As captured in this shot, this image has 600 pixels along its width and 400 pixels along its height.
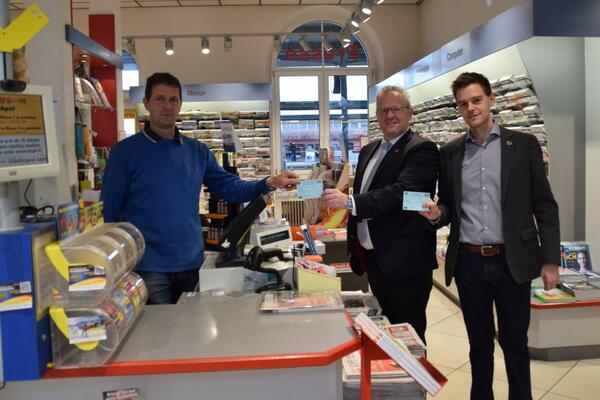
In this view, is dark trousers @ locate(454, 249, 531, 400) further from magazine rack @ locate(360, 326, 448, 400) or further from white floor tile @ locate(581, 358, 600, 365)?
white floor tile @ locate(581, 358, 600, 365)

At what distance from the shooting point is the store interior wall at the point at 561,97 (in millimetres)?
4211

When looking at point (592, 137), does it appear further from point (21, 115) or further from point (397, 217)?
point (21, 115)

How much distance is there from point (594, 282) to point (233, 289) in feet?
9.30

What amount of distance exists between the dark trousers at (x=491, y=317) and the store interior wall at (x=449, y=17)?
478cm

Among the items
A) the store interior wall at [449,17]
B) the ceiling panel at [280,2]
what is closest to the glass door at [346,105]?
the store interior wall at [449,17]

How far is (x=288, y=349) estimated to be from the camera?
158 cm

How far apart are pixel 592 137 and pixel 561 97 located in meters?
0.42

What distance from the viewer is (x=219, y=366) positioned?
1506 millimetres

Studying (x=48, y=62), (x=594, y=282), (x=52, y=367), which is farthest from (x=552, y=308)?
(x=48, y=62)

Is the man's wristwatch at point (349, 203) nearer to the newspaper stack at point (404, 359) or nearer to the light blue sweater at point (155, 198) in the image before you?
the light blue sweater at point (155, 198)

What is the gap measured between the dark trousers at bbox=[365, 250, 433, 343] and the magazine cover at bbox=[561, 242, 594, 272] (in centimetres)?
212

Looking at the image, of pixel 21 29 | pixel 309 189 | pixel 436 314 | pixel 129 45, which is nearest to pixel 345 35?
pixel 129 45

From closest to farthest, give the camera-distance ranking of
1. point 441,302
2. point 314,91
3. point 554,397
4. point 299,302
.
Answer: point 299,302, point 554,397, point 441,302, point 314,91

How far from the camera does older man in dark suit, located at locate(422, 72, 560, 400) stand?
243 centimetres
